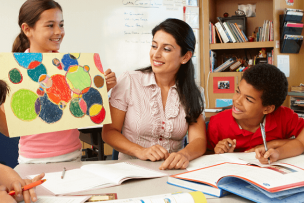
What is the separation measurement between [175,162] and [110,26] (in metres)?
2.41

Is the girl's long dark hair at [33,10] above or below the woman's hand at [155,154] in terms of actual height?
above

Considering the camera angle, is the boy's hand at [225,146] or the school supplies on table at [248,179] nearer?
the school supplies on table at [248,179]

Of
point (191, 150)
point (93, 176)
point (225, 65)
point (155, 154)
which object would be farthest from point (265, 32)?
point (93, 176)

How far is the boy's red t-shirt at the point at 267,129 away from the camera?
1.45 m

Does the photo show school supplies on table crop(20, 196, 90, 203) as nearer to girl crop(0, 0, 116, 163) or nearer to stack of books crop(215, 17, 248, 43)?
girl crop(0, 0, 116, 163)


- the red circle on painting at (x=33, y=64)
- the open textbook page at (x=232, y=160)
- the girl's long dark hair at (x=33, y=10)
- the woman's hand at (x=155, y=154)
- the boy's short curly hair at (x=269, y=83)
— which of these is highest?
the girl's long dark hair at (x=33, y=10)

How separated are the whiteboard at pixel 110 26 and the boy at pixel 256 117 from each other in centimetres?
198

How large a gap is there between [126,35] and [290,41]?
6.56 feet

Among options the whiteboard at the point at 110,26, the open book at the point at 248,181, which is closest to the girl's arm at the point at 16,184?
the open book at the point at 248,181

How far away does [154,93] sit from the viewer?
1.50 meters

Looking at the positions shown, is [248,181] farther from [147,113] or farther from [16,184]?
[147,113]

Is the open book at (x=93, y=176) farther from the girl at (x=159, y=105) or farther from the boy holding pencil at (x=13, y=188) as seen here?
the girl at (x=159, y=105)

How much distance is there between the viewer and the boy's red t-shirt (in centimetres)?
145

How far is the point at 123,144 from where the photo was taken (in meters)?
1.37
